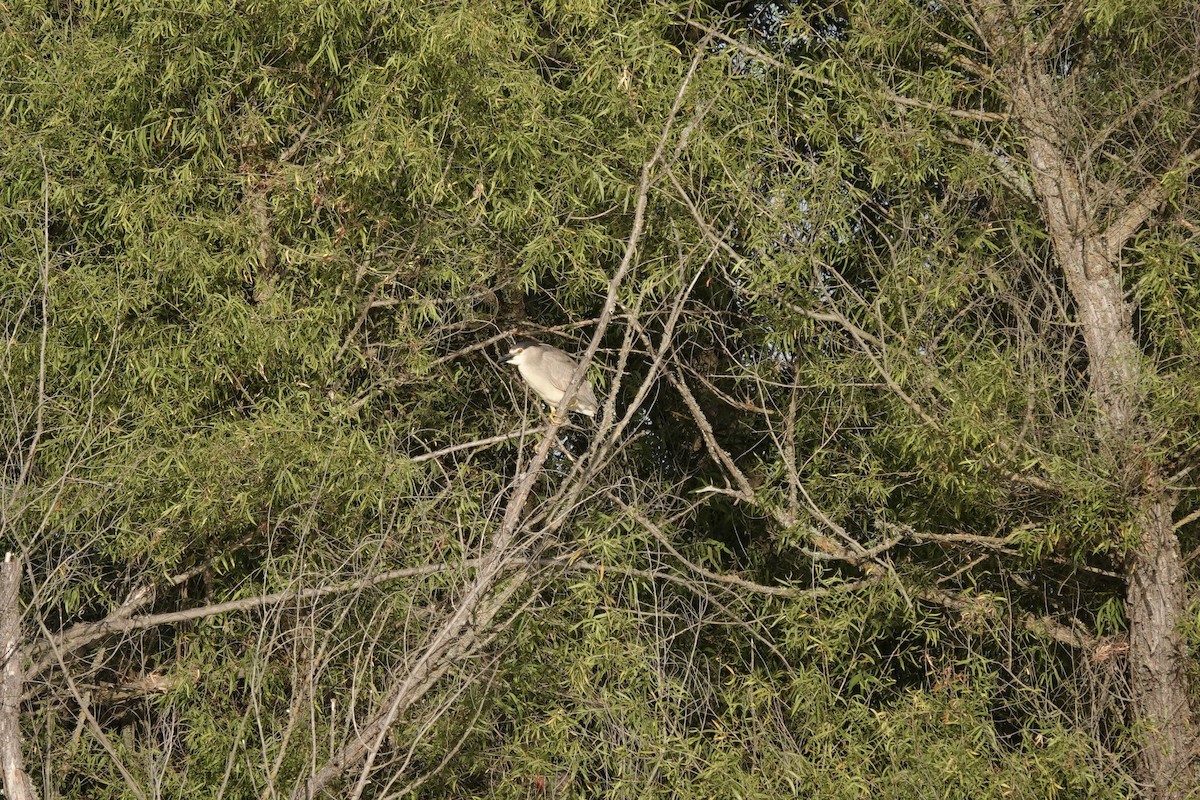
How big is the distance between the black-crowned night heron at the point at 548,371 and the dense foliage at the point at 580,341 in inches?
6.0

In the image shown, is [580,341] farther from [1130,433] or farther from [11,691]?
[11,691]

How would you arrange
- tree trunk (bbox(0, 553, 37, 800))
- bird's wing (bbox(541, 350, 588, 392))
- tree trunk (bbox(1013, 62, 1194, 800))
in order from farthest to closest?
bird's wing (bbox(541, 350, 588, 392)), tree trunk (bbox(1013, 62, 1194, 800)), tree trunk (bbox(0, 553, 37, 800))

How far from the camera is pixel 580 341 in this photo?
6312mm

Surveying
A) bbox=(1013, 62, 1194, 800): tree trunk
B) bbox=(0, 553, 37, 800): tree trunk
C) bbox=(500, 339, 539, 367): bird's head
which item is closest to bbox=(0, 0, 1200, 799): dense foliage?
bbox=(1013, 62, 1194, 800): tree trunk

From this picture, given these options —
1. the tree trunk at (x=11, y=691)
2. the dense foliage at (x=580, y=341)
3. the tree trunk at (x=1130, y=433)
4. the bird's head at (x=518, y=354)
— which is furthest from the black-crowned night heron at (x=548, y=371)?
the tree trunk at (x=11, y=691)

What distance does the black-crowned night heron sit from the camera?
5.98m

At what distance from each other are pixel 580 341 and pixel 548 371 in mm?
347

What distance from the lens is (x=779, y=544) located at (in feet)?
20.5

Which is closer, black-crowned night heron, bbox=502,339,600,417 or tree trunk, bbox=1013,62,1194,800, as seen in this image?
tree trunk, bbox=1013,62,1194,800

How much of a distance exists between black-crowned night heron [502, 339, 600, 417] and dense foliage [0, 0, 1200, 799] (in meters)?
0.15

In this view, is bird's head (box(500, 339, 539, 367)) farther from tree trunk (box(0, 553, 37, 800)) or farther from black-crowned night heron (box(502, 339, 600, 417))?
tree trunk (box(0, 553, 37, 800))

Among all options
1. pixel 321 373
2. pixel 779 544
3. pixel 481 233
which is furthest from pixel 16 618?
pixel 779 544

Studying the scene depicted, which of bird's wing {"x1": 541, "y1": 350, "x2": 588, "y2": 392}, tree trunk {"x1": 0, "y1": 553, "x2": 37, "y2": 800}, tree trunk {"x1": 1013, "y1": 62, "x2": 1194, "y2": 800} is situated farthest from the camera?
bird's wing {"x1": 541, "y1": 350, "x2": 588, "y2": 392}

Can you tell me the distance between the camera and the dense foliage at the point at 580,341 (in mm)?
5469
